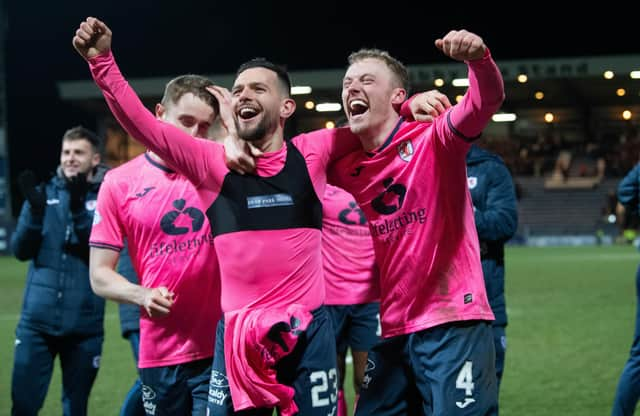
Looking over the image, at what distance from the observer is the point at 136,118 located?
130 inches

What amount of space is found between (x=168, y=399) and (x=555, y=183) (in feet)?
118

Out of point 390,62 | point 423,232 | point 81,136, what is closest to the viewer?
point 423,232

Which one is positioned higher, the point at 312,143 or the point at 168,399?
the point at 312,143

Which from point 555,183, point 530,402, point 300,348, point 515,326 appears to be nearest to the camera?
point 300,348

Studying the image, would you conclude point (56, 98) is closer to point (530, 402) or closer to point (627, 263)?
point (627, 263)

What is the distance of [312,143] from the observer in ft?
11.6

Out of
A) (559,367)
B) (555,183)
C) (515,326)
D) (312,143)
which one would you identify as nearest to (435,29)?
(555,183)

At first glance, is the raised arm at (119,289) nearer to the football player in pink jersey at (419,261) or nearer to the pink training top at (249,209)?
the pink training top at (249,209)

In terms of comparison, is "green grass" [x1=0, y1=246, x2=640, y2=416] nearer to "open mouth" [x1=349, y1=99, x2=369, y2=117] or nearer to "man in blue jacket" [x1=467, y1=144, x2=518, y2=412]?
"man in blue jacket" [x1=467, y1=144, x2=518, y2=412]

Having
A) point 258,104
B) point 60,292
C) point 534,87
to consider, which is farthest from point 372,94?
point 534,87

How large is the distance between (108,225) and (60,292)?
4.72 ft

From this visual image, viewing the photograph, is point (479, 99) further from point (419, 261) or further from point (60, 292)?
point (60, 292)

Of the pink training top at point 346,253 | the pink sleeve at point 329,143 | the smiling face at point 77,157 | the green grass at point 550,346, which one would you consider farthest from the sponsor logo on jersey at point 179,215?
the green grass at point 550,346

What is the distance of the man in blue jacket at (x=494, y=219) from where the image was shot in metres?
4.99
